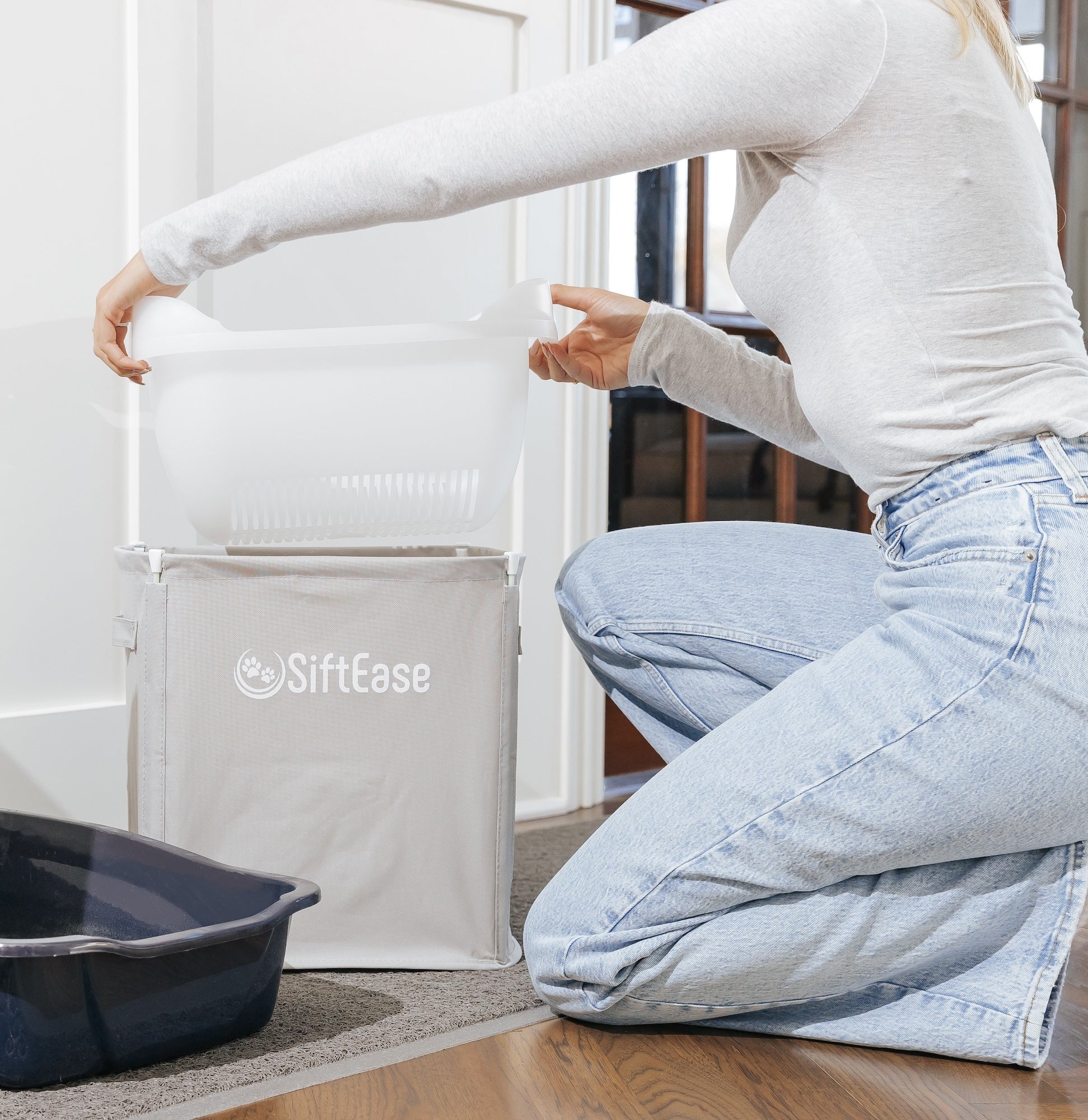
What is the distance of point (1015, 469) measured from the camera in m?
0.80

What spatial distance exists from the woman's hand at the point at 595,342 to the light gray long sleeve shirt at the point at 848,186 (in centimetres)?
27

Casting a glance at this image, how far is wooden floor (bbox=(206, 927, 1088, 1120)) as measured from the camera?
81 centimetres

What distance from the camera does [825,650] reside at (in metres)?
1.01

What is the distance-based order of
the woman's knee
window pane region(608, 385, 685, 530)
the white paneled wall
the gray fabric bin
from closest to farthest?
the woman's knee
the gray fabric bin
the white paneled wall
window pane region(608, 385, 685, 530)

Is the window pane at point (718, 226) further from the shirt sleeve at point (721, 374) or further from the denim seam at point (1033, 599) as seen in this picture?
the denim seam at point (1033, 599)

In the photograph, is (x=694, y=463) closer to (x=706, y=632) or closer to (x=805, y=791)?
(x=706, y=632)

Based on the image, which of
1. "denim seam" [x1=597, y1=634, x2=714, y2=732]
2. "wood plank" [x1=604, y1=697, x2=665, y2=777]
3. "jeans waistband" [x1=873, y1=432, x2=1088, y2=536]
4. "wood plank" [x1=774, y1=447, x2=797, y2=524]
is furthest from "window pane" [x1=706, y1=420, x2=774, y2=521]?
"jeans waistband" [x1=873, y1=432, x2=1088, y2=536]

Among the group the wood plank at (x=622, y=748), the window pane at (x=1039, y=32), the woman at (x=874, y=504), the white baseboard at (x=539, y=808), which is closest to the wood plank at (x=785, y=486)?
the wood plank at (x=622, y=748)

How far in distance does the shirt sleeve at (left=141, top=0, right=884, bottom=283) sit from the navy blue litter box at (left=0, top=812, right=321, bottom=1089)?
49cm

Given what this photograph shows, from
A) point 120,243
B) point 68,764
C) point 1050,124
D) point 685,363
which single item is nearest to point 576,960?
point 685,363

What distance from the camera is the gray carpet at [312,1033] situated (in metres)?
0.80

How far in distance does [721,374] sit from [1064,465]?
1.32 ft

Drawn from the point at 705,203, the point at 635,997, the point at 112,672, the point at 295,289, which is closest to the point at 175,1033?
the point at 635,997

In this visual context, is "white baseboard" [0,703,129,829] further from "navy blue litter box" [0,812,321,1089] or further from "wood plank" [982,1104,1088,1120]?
"wood plank" [982,1104,1088,1120]
